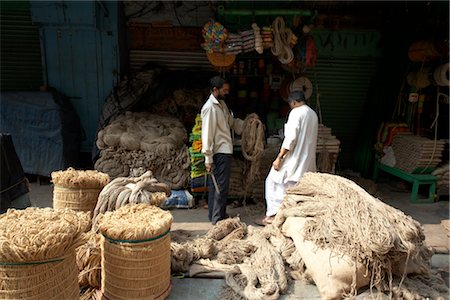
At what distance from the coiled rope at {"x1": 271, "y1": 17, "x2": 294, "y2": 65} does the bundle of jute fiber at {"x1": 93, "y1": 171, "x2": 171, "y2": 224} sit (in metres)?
3.46

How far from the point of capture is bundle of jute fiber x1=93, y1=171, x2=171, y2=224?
4.19 meters

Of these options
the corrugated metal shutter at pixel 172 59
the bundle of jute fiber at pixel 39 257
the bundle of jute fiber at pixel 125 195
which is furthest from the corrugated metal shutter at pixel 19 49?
the bundle of jute fiber at pixel 39 257

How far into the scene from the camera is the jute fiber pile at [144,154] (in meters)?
6.59

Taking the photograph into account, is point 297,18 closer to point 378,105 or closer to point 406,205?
point 378,105

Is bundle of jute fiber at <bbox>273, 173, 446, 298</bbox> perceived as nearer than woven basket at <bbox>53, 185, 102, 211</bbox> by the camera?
Yes

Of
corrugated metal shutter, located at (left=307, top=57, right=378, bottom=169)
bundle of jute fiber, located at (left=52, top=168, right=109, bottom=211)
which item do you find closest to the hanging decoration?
corrugated metal shutter, located at (left=307, top=57, right=378, bottom=169)

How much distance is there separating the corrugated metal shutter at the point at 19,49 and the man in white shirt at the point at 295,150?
5904 mm

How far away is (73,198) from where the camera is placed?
4465mm

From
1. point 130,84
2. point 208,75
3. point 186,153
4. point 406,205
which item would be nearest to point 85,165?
point 130,84

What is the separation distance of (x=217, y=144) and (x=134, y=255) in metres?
2.55

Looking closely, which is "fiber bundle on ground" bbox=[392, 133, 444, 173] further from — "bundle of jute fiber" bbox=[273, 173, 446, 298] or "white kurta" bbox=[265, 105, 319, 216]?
"bundle of jute fiber" bbox=[273, 173, 446, 298]

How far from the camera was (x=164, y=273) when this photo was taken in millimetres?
3572

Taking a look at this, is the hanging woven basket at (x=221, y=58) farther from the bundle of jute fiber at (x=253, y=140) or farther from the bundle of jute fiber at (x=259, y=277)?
the bundle of jute fiber at (x=259, y=277)

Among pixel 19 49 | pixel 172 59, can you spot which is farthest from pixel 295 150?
pixel 19 49
